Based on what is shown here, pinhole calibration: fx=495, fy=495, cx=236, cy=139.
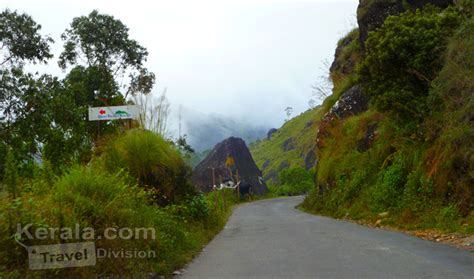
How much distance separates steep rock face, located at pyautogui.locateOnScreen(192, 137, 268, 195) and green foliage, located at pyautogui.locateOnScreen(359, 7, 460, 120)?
4828 centimetres

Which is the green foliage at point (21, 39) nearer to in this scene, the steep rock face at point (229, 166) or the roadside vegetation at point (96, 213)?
the roadside vegetation at point (96, 213)

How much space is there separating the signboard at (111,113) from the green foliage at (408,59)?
32.7 ft

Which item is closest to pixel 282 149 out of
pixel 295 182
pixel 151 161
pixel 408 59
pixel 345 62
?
pixel 295 182

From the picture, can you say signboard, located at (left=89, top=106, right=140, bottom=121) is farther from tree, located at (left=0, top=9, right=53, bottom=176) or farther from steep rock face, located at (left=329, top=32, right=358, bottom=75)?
steep rock face, located at (left=329, top=32, right=358, bottom=75)

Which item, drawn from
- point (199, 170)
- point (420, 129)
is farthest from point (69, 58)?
point (199, 170)

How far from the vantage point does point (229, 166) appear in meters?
68.0

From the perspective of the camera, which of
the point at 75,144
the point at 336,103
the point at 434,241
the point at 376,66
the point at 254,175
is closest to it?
the point at 434,241

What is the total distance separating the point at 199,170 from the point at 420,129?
5405 centimetres

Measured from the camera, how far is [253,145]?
16462 cm

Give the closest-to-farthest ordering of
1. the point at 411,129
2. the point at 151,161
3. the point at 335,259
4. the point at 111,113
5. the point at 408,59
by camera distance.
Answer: the point at 335,259 < the point at 111,113 < the point at 151,161 < the point at 408,59 < the point at 411,129

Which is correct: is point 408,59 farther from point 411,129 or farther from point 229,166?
point 229,166

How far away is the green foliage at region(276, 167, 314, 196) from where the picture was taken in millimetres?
77125

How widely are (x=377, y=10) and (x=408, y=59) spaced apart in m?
9.31

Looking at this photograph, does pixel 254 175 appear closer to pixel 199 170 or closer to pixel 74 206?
pixel 199 170
